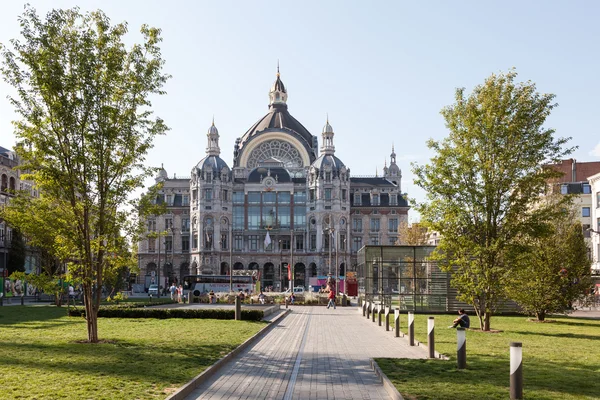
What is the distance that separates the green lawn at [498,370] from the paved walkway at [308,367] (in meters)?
0.90

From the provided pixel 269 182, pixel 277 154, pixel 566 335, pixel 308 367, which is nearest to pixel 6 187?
pixel 269 182

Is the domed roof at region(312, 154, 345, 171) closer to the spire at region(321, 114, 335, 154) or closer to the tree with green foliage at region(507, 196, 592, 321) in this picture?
the spire at region(321, 114, 335, 154)

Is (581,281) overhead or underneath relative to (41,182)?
underneath

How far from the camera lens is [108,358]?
60.8 ft

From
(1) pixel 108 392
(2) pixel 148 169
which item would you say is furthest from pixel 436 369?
(2) pixel 148 169

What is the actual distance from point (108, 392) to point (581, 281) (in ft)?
116

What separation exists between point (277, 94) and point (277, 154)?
57.5 ft

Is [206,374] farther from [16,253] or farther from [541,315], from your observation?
[16,253]

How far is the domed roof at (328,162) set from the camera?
12206cm

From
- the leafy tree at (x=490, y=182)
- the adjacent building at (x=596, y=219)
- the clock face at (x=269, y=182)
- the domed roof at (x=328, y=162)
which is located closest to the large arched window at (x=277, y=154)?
the domed roof at (x=328, y=162)

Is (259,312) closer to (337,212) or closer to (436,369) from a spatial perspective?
(436,369)

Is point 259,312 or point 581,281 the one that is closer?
point 259,312

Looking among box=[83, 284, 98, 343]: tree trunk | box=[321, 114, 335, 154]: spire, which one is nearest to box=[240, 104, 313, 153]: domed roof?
box=[321, 114, 335, 154]: spire

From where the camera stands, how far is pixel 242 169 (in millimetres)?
127375
